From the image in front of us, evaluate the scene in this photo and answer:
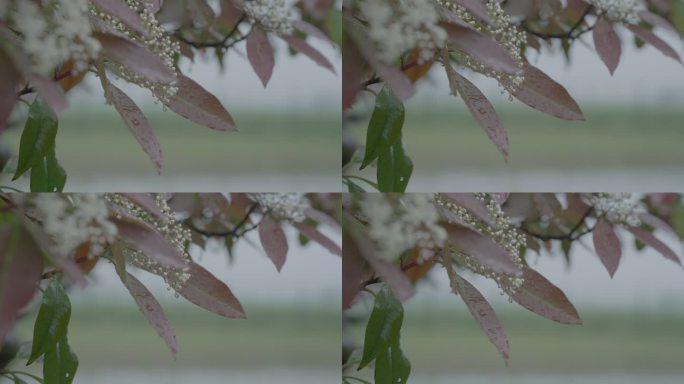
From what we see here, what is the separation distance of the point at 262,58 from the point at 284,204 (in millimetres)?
312

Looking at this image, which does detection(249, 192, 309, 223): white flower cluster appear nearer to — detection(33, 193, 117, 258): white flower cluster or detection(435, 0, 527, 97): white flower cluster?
detection(33, 193, 117, 258): white flower cluster

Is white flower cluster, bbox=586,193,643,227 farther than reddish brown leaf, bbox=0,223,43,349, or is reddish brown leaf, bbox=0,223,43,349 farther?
white flower cluster, bbox=586,193,643,227

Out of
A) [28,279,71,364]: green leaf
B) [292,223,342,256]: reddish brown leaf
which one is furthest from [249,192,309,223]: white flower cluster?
[28,279,71,364]: green leaf

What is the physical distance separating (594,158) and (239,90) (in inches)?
30.2

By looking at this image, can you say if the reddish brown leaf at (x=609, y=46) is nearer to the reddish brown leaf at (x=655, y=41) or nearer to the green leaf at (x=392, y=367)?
the reddish brown leaf at (x=655, y=41)

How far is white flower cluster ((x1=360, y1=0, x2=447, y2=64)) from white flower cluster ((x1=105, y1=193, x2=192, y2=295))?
21.9 inches

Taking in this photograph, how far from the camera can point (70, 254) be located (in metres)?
1.93

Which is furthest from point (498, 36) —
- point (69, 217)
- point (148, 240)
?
point (69, 217)

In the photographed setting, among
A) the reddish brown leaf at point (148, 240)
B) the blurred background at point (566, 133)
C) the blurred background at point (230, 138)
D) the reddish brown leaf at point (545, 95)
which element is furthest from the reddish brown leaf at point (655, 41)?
the reddish brown leaf at point (148, 240)

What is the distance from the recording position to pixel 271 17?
1.99m

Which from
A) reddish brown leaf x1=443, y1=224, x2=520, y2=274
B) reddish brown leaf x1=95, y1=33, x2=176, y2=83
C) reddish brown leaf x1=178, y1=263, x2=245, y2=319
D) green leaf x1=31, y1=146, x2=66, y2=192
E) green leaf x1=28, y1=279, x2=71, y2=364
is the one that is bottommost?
green leaf x1=28, y1=279, x2=71, y2=364

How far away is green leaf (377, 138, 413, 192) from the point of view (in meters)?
1.98

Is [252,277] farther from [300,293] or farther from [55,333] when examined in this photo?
[55,333]

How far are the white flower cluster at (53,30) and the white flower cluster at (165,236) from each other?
301 millimetres
